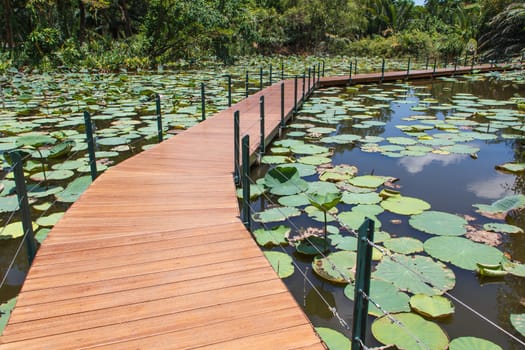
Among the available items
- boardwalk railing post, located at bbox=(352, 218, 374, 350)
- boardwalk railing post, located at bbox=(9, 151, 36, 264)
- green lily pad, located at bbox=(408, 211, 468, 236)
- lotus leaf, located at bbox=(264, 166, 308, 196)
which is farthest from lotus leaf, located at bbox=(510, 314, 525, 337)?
boardwalk railing post, located at bbox=(9, 151, 36, 264)

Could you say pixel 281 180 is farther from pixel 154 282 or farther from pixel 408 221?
pixel 154 282

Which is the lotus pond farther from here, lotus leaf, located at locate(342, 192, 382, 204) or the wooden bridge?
the wooden bridge

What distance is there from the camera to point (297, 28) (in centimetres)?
2408

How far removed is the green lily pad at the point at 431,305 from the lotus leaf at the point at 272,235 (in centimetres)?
102

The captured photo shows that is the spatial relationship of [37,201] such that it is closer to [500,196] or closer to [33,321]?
[33,321]

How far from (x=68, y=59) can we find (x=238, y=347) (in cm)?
1434

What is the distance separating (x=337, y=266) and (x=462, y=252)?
836 mm

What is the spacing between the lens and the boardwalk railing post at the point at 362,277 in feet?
4.42

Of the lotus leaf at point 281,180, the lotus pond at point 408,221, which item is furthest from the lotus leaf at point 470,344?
the lotus leaf at point 281,180

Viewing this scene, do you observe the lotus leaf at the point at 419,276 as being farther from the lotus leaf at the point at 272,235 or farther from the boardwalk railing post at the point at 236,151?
the boardwalk railing post at the point at 236,151

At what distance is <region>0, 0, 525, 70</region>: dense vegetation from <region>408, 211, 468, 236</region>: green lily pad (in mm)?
12421

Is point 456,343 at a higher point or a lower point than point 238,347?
lower

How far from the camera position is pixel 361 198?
11.6 ft

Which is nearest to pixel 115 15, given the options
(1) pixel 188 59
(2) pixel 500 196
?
(1) pixel 188 59
